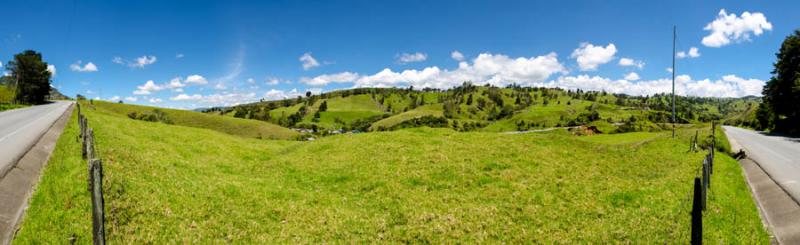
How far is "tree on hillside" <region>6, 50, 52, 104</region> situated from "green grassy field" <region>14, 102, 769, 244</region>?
4934 inches

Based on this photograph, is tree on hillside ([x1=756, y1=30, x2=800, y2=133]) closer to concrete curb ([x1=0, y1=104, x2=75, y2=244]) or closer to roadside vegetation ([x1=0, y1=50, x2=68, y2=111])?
concrete curb ([x1=0, y1=104, x2=75, y2=244])

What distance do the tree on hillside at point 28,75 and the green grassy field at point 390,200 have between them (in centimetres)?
12533

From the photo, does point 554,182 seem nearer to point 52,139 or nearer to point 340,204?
point 340,204

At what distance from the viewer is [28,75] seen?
105625 millimetres

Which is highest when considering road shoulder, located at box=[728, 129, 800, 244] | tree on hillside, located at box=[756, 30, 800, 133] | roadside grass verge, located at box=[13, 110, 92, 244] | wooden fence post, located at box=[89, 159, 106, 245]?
tree on hillside, located at box=[756, 30, 800, 133]

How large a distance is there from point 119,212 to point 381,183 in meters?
11.2

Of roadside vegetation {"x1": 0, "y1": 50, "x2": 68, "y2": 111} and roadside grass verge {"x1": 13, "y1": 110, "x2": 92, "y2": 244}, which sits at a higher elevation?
roadside vegetation {"x1": 0, "y1": 50, "x2": 68, "y2": 111}

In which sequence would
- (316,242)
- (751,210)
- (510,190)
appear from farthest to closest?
1. (510,190)
2. (751,210)
3. (316,242)

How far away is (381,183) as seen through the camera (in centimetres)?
1850

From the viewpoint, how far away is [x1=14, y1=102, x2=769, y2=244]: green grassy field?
11.2 m

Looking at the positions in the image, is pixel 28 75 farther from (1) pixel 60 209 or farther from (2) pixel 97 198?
(2) pixel 97 198

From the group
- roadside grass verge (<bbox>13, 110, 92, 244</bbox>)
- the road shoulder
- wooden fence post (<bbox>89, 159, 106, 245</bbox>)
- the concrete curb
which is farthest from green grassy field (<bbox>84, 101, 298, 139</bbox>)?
the road shoulder

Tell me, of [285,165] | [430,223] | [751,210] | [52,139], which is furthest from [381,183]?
[52,139]

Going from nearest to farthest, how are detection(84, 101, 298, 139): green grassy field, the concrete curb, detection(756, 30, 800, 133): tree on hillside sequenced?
the concrete curb → detection(756, 30, 800, 133): tree on hillside → detection(84, 101, 298, 139): green grassy field
